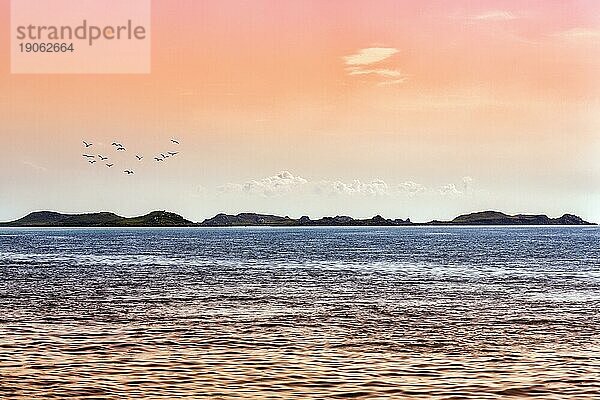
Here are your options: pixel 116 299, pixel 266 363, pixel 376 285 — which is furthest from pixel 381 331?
pixel 376 285

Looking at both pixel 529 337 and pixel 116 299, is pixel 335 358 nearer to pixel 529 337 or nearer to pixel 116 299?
pixel 529 337

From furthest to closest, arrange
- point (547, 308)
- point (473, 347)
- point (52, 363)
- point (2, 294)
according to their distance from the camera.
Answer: point (2, 294) → point (547, 308) → point (473, 347) → point (52, 363)

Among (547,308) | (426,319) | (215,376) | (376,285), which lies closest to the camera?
(215,376)

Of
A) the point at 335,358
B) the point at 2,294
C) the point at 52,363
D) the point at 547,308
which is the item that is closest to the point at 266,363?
the point at 335,358

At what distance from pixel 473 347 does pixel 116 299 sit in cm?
2577

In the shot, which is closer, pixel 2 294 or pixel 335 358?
pixel 335 358

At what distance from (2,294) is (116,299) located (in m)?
8.62

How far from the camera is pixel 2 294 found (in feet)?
175

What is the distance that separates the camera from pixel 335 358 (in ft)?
92.1

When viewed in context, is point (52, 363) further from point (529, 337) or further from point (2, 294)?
point (2, 294)

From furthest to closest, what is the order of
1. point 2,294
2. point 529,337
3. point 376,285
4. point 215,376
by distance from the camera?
point 376,285, point 2,294, point 529,337, point 215,376

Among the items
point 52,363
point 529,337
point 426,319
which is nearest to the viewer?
point 52,363

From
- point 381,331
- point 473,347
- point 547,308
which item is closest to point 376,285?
point 547,308

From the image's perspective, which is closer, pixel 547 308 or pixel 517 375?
pixel 517 375
